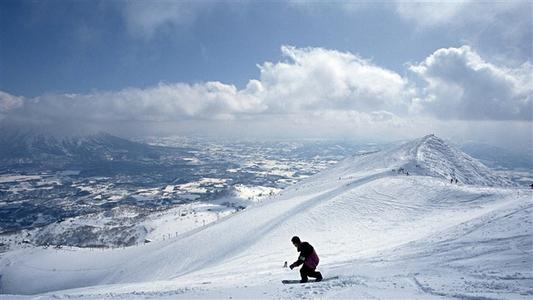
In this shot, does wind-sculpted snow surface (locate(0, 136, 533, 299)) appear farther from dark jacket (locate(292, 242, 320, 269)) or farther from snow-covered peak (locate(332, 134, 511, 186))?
dark jacket (locate(292, 242, 320, 269))

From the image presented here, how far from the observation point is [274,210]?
182ft

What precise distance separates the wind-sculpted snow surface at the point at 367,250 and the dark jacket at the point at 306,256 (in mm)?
952

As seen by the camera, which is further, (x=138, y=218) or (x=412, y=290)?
(x=138, y=218)

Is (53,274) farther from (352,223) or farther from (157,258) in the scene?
(352,223)

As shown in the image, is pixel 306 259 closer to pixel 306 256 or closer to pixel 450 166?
pixel 306 256

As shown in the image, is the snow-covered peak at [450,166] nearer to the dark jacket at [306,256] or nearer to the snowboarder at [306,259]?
the snowboarder at [306,259]

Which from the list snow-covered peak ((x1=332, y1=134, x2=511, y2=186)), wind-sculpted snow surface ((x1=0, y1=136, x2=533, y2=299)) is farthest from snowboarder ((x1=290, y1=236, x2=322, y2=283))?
snow-covered peak ((x1=332, y1=134, x2=511, y2=186))

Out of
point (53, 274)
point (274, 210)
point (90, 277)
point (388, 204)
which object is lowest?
point (53, 274)

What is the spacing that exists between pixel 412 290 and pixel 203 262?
114ft

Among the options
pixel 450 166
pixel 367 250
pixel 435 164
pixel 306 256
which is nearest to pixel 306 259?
pixel 306 256

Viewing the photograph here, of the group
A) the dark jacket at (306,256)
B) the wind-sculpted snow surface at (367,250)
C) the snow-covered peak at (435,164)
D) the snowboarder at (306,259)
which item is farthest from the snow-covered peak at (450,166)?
the dark jacket at (306,256)

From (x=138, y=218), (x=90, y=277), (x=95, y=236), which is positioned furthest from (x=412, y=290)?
(x=138, y=218)

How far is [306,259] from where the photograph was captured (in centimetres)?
1353

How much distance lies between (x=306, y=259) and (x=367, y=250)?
42.1ft
